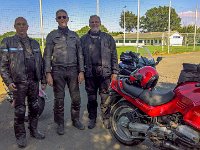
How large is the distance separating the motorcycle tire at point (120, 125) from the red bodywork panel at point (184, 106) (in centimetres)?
35

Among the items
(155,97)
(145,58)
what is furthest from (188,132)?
(145,58)

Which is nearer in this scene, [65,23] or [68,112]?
[65,23]

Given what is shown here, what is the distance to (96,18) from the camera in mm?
5461

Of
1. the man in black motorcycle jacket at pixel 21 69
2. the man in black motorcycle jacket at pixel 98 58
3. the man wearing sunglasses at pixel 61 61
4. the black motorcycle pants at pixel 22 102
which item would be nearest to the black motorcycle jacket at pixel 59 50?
the man wearing sunglasses at pixel 61 61

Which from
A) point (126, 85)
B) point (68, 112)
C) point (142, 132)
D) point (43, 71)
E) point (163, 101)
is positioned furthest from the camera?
point (68, 112)

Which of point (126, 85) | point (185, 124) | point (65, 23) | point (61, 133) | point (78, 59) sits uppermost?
point (65, 23)

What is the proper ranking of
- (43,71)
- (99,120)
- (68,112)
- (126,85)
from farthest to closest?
(68,112)
(99,120)
(43,71)
(126,85)

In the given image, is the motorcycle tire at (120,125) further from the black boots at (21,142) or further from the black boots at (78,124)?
the black boots at (21,142)

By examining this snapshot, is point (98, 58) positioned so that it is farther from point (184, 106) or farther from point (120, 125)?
point (184, 106)

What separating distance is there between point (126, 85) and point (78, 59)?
1.08 meters

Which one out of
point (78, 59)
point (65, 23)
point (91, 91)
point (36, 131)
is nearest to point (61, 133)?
point (36, 131)

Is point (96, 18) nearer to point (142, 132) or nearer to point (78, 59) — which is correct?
point (78, 59)

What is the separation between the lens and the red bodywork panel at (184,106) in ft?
11.8

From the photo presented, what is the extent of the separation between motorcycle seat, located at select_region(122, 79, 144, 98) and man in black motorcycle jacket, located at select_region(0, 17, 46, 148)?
1.40m
